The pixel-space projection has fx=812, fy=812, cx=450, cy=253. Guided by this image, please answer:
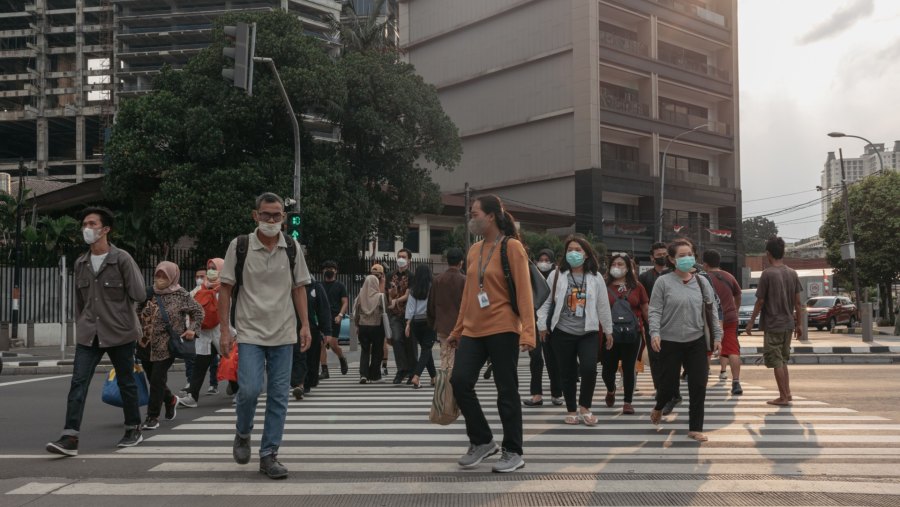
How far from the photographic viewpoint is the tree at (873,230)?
3716 cm

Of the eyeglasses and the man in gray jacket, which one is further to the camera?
the man in gray jacket

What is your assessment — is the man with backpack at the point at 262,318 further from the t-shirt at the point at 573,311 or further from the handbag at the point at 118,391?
the t-shirt at the point at 573,311

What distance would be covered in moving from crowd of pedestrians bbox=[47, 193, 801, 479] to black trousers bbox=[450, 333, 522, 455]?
0.04 feet

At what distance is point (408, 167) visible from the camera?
106 ft

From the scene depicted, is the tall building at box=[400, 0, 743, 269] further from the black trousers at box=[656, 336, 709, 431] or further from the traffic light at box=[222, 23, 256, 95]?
the black trousers at box=[656, 336, 709, 431]

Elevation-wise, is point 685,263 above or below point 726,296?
above

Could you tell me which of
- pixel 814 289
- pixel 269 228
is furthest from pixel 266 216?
pixel 814 289

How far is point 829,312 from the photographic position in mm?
35812

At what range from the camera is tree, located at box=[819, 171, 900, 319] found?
122 ft

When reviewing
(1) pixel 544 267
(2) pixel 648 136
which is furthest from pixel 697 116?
(1) pixel 544 267

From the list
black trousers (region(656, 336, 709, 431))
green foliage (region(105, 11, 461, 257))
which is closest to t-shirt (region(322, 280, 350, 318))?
black trousers (region(656, 336, 709, 431))

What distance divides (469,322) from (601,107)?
1708 inches

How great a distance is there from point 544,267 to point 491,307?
4.78 metres

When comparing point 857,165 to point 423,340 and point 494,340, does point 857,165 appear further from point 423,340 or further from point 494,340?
point 494,340
